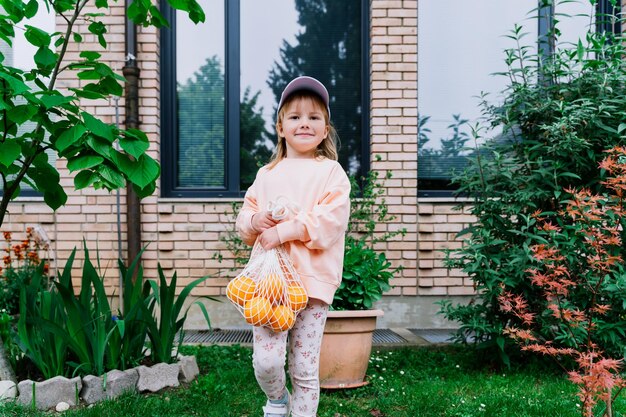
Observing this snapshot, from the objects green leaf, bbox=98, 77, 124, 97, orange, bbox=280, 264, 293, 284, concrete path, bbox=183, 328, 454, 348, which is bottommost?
concrete path, bbox=183, 328, 454, 348

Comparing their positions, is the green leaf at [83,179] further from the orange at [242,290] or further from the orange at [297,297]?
the orange at [297,297]

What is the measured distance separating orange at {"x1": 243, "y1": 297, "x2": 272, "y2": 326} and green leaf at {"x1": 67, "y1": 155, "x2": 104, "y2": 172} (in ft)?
2.95

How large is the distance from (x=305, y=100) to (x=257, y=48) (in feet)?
11.2

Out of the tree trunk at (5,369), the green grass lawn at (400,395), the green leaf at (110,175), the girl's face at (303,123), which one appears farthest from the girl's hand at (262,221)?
the tree trunk at (5,369)

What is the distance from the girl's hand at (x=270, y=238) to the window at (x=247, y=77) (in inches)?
127

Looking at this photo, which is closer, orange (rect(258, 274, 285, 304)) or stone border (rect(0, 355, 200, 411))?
orange (rect(258, 274, 285, 304))

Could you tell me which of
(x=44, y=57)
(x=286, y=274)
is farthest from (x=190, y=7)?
(x=286, y=274)

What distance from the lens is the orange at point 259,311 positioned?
2.06m

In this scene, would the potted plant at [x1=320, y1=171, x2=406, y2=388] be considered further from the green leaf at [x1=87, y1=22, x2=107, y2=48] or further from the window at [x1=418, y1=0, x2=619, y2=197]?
the window at [x1=418, y1=0, x2=619, y2=197]

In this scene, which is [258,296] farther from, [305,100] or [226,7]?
[226,7]

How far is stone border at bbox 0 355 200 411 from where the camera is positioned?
2764 mm

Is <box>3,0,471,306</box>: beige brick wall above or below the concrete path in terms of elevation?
above

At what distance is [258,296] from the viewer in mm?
2092

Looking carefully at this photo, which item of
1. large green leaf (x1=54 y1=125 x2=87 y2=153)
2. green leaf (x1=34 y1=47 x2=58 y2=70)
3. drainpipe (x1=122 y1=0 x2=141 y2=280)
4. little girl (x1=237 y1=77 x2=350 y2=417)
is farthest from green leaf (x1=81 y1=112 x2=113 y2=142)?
drainpipe (x1=122 y1=0 x2=141 y2=280)
